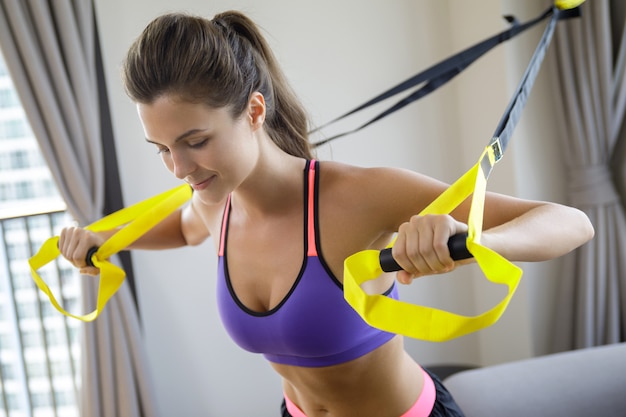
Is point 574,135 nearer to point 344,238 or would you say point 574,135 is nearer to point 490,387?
point 490,387

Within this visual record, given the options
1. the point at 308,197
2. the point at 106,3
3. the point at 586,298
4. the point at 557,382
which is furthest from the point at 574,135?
the point at 106,3

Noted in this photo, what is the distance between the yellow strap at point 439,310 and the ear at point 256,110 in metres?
0.47

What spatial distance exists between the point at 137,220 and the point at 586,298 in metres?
1.93

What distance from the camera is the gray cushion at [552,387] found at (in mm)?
1853

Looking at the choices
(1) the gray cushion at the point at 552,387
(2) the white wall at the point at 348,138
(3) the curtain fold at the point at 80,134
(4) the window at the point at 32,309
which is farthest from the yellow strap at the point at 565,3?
(4) the window at the point at 32,309

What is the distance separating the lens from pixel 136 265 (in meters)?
2.93

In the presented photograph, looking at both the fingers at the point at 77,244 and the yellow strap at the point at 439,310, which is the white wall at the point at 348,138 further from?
the yellow strap at the point at 439,310

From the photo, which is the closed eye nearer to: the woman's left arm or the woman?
the woman

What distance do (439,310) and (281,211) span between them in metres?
0.64

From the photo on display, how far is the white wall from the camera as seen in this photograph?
2.80 meters

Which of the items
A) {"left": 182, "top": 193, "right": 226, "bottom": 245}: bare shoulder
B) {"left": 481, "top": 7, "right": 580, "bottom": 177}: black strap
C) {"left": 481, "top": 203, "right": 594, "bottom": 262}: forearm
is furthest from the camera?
{"left": 182, "top": 193, "right": 226, "bottom": 245}: bare shoulder

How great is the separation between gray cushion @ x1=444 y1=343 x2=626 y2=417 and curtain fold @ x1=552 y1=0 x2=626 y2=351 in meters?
0.76

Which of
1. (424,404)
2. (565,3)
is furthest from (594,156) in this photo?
(424,404)

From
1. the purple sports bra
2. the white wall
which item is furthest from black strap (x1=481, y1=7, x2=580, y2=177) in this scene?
the white wall
